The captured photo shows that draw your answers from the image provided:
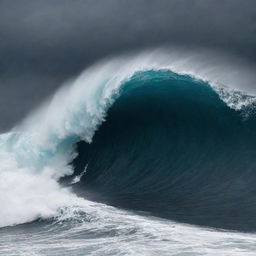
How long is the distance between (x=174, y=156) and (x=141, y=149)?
141 cm

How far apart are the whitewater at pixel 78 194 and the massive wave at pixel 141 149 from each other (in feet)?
0.19

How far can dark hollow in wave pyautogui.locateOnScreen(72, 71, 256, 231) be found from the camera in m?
12.2

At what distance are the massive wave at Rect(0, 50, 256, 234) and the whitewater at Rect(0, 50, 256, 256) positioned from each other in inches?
2.3

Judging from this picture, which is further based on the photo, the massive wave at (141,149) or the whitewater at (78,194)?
the massive wave at (141,149)

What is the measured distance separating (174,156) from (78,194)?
3763mm

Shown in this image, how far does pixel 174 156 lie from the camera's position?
1578 centimetres

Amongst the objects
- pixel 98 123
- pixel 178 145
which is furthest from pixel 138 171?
Answer: pixel 98 123

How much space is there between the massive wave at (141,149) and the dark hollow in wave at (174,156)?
0.12 ft

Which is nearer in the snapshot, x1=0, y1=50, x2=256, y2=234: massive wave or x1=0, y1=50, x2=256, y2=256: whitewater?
x1=0, y1=50, x2=256, y2=256: whitewater

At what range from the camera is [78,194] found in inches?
563

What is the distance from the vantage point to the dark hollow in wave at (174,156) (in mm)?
12234

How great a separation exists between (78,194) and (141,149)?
3.38 meters

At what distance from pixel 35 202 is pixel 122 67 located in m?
8.61

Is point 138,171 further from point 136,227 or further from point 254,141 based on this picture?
point 136,227
